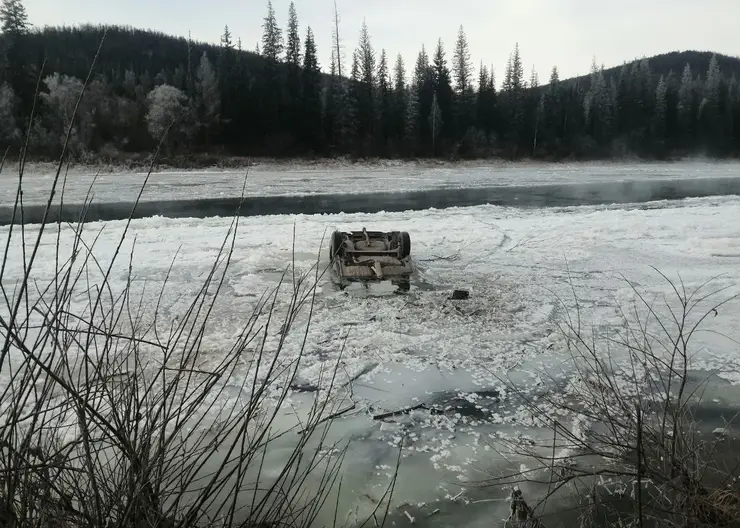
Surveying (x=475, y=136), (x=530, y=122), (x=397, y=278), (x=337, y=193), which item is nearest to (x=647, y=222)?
(x=397, y=278)

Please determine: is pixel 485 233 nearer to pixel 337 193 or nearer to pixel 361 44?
pixel 337 193

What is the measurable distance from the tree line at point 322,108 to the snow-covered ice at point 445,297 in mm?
26725

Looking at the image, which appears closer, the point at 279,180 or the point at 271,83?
the point at 279,180

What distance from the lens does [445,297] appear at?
347 inches

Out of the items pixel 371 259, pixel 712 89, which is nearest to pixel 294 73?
pixel 371 259

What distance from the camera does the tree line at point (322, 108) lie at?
43.7 metres

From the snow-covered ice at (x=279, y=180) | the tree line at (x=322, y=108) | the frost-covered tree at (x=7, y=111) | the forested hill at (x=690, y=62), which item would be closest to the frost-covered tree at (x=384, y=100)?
the tree line at (x=322, y=108)

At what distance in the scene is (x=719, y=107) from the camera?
244 feet

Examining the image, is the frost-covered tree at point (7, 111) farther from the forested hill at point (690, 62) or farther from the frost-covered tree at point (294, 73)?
the forested hill at point (690, 62)

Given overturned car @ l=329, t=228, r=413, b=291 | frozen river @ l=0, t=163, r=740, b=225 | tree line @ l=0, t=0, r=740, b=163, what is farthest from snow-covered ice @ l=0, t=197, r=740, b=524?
tree line @ l=0, t=0, r=740, b=163

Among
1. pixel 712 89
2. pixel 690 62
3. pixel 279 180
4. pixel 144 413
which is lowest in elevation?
pixel 144 413

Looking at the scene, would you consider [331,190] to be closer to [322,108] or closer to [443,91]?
[322,108]

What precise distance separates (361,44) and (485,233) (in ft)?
171

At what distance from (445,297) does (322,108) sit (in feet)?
151
